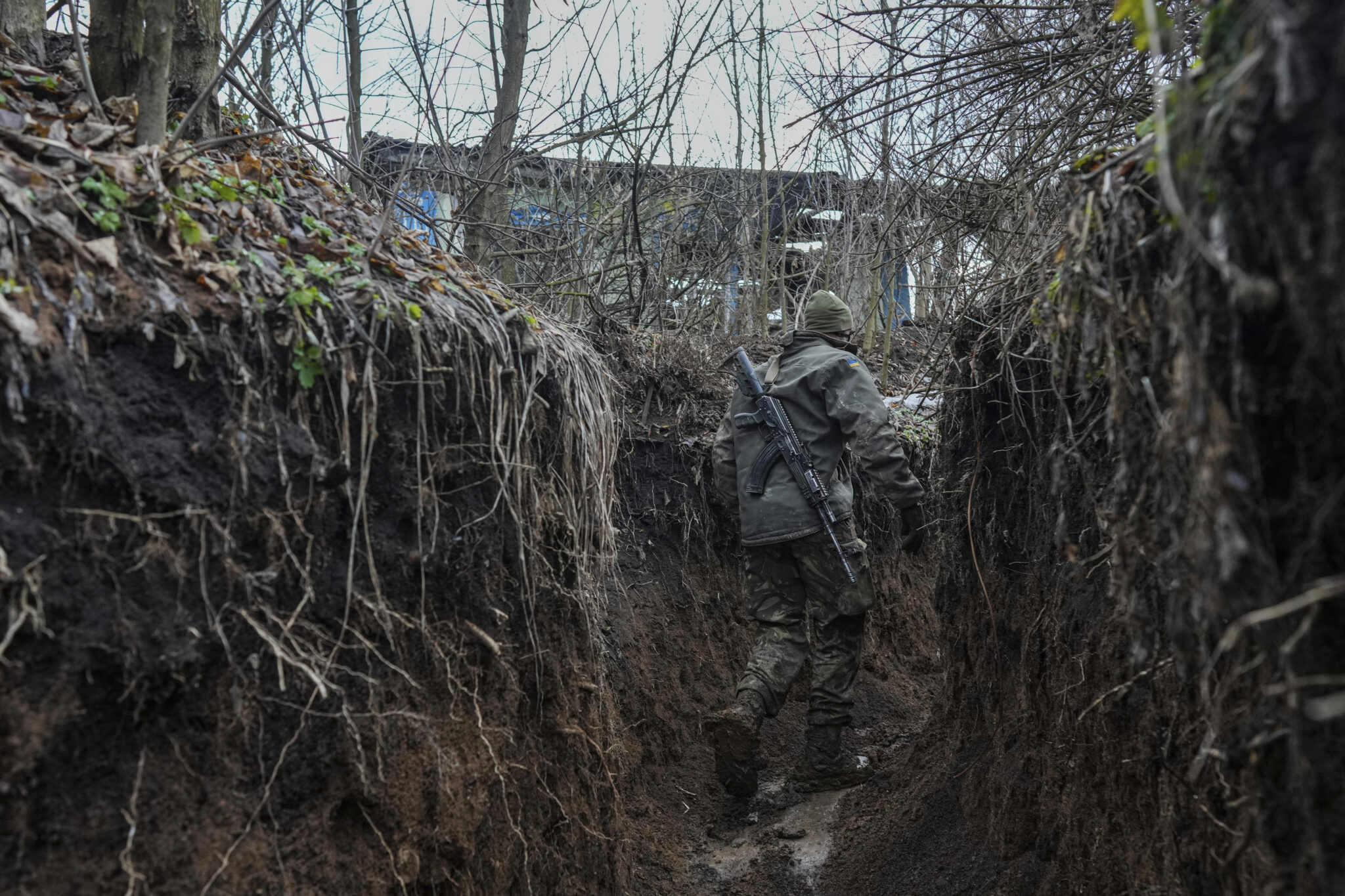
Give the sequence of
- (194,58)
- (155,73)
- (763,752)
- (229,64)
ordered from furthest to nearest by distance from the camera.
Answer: (763,752) < (194,58) < (155,73) < (229,64)

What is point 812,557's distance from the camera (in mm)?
5199

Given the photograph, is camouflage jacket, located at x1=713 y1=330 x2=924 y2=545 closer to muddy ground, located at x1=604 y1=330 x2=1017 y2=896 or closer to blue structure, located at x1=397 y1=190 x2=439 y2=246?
muddy ground, located at x1=604 y1=330 x2=1017 y2=896

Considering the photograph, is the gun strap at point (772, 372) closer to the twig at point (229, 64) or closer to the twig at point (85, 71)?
the twig at point (229, 64)

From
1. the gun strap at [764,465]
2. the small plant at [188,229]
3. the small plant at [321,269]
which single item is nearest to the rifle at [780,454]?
the gun strap at [764,465]

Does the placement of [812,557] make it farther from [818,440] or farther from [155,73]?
[155,73]

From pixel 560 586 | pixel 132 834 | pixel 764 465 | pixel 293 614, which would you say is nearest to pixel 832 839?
pixel 764 465

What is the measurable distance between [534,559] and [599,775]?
100 cm

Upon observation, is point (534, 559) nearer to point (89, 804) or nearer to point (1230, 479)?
point (89, 804)

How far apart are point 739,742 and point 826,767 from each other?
25.3 inches

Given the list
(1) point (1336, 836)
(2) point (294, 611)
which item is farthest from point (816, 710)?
(1) point (1336, 836)

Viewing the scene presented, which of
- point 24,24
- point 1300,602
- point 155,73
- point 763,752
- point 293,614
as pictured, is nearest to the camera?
point 1300,602

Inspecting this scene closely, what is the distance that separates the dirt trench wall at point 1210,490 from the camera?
1374 millimetres

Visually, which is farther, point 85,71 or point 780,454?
point 780,454

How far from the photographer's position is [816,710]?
16.7 feet
